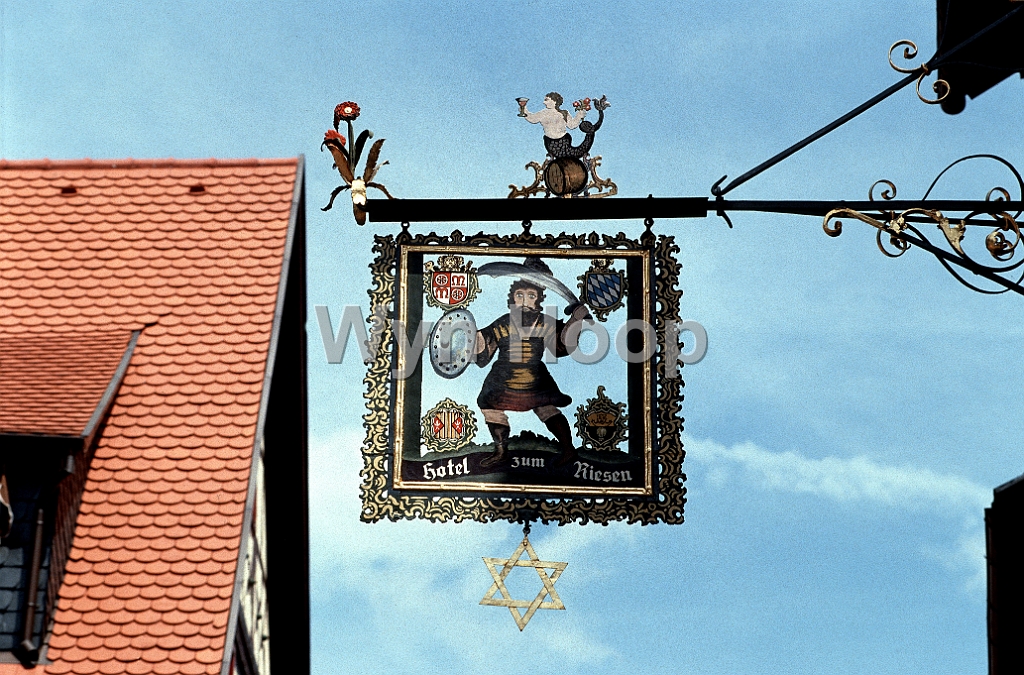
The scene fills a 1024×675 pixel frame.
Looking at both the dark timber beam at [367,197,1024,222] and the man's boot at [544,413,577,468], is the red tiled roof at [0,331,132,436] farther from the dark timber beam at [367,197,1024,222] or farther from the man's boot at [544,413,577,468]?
the man's boot at [544,413,577,468]

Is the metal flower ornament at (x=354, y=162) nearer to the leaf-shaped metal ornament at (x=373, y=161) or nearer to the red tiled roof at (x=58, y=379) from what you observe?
the leaf-shaped metal ornament at (x=373, y=161)

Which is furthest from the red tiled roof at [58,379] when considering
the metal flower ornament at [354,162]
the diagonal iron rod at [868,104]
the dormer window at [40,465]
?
the diagonal iron rod at [868,104]

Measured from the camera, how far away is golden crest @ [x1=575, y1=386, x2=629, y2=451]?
48.8ft

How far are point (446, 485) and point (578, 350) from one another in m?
1.52

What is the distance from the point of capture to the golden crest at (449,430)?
14.9 meters

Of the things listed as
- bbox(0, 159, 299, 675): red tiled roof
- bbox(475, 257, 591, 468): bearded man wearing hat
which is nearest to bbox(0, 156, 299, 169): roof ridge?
bbox(0, 159, 299, 675): red tiled roof

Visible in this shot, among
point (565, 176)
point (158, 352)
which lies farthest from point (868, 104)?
point (158, 352)

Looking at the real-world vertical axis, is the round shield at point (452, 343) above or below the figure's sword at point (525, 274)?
below

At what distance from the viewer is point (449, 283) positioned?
49.9 ft

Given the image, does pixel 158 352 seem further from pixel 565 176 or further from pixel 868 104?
pixel 868 104

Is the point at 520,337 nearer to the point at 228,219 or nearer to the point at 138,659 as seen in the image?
the point at 228,219

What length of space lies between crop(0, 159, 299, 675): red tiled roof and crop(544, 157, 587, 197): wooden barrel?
220 centimetres

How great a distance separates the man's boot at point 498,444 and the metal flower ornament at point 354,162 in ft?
6.49

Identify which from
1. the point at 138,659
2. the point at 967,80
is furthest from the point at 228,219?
the point at 967,80
